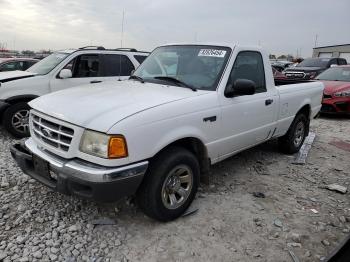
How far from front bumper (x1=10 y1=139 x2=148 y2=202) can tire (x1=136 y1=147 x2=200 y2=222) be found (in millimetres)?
198

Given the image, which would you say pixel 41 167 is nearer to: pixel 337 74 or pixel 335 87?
pixel 335 87

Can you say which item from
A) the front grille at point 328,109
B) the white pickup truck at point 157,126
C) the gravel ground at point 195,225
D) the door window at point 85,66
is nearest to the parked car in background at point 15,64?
the door window at point 85,66

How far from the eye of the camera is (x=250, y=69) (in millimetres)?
4586

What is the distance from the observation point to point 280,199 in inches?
170

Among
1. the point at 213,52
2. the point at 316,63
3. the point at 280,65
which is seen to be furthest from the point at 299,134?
the point at 280,65

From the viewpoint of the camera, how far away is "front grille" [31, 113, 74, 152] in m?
3.15

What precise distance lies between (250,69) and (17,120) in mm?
4328

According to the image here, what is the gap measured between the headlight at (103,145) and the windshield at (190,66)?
4.62 ft

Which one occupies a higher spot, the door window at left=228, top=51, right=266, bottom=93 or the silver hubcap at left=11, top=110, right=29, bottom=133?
the door window at left=228, top=51, right=266, bottom=93

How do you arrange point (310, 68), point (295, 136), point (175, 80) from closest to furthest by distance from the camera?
point (175, 80)
point (295, 136)
point (310, 68)

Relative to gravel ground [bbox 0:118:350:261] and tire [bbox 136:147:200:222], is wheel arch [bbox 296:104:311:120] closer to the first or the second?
gravel ground [bbox 0:118:350:261]

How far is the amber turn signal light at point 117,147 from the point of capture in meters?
2.91

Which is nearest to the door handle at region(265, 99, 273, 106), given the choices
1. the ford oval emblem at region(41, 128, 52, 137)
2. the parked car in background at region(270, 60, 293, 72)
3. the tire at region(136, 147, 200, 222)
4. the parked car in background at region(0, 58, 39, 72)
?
the tire at region(136, 147, 200, 222)

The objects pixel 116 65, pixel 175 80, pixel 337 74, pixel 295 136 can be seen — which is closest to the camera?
pixel 175 80
